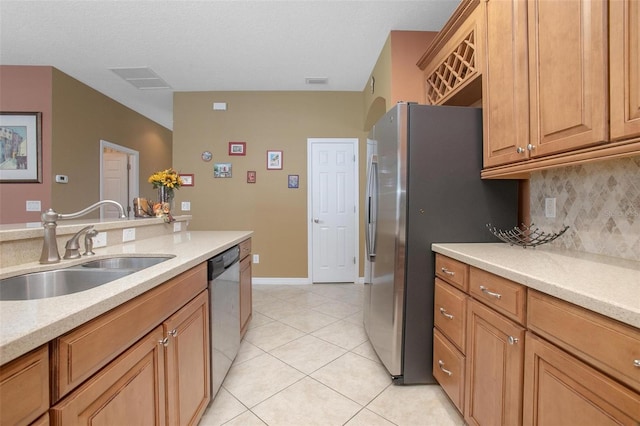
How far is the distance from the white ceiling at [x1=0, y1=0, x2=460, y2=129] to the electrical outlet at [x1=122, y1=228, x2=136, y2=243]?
1892 mm

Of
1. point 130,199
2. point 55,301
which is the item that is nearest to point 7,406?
point 55,301

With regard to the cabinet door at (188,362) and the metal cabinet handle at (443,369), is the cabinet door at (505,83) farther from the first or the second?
the cabinet door at (188,362)

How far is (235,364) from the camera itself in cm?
193

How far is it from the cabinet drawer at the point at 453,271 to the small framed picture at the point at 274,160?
2.80 meters

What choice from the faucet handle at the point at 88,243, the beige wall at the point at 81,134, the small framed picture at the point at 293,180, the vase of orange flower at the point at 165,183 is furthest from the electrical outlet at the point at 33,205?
the small framed picture at the point at 293,180

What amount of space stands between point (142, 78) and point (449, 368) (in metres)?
4.52

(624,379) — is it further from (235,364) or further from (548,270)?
(235,364)

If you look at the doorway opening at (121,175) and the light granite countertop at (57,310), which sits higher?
the doorway opening at (121,175)

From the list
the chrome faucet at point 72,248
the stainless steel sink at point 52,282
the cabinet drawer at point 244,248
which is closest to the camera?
the stainless steel sink at point 52,282

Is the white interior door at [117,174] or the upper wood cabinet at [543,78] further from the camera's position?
the white interior door at [117,174]

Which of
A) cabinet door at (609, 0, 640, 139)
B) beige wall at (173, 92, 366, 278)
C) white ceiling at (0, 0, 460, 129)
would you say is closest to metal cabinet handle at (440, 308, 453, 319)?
cabinet door at (609, 0, 640, 139)

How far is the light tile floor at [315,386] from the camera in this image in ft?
4.75

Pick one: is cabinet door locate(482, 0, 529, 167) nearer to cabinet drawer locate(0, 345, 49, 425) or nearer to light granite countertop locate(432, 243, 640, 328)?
light granite countertop locate(432, 243, 640, 328)

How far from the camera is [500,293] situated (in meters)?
1.10
